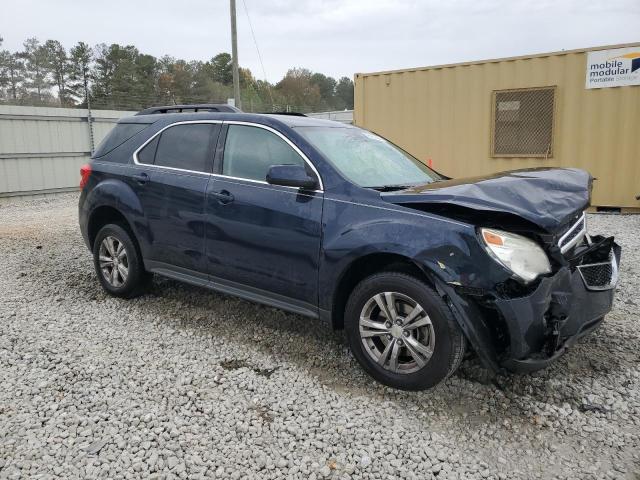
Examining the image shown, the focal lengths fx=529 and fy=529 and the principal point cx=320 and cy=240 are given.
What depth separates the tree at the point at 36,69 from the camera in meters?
27.8

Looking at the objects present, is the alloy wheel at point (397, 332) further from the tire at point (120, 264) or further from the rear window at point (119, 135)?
the rear window at point (119, 135)

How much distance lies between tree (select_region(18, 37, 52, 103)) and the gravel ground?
87.5 ft

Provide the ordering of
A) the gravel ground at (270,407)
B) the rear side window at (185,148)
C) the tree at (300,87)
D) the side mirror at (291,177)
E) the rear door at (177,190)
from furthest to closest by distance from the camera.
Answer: the tree at (300,87), the rear side window at (185,148), the rear door at (177,190), the side mirror at (291,177), the gravel ground at (270,407)

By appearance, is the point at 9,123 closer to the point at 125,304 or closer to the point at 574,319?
the point at 125,304

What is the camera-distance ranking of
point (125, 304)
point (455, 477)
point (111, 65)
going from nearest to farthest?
point (455, 477), point (125, 304), point (111, 65)

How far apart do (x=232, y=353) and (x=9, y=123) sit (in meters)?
12.0

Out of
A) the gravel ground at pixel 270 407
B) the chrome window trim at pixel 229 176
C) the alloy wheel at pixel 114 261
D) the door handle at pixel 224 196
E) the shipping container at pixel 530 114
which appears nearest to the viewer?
the gravel ground at pixel 270 407

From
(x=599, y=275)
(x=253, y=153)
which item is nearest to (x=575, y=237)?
(x=599, y=275)

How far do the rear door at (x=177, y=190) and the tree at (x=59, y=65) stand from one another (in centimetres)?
2783

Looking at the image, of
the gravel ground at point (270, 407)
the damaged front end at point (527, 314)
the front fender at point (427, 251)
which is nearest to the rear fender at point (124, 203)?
the gravel ground at point (270, 407)

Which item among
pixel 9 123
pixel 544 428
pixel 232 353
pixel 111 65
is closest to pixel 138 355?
pixel 232 353

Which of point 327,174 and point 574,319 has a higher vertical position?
point 327,174

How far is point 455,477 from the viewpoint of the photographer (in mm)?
2502

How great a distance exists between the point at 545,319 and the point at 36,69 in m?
32.8
